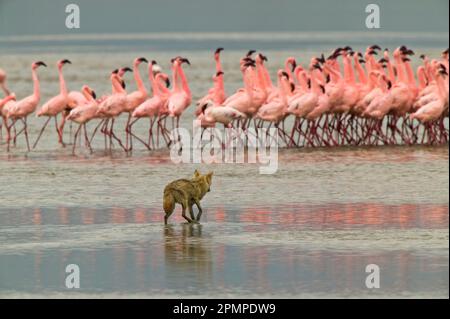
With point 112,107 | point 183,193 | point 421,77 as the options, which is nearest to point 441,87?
point 421,77

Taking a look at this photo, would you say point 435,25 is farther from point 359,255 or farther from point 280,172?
point 359,255

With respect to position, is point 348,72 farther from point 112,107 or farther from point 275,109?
point 112,107

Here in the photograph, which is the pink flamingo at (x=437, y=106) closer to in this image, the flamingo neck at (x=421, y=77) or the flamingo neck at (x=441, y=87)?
the flamingo neck at (x=441, y=87)

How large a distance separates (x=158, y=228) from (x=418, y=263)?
3.05m

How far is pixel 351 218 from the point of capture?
46.3 ft

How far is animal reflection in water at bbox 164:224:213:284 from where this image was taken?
1150cm

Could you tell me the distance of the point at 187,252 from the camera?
12328mm

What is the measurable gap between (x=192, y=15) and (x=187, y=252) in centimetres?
8038

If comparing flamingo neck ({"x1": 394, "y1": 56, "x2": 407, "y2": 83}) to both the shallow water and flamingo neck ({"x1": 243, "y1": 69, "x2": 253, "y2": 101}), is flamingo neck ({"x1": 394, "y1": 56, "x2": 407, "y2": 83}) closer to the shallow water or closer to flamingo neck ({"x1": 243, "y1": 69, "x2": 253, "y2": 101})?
flamingo neck ({"x1": 243, "y1": 69, "x2": 253, "y2": 101})

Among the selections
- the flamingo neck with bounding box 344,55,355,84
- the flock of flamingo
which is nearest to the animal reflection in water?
the flock of flamingo

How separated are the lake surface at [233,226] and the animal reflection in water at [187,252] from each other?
1 centimetres

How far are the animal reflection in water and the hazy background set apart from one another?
218 ft
